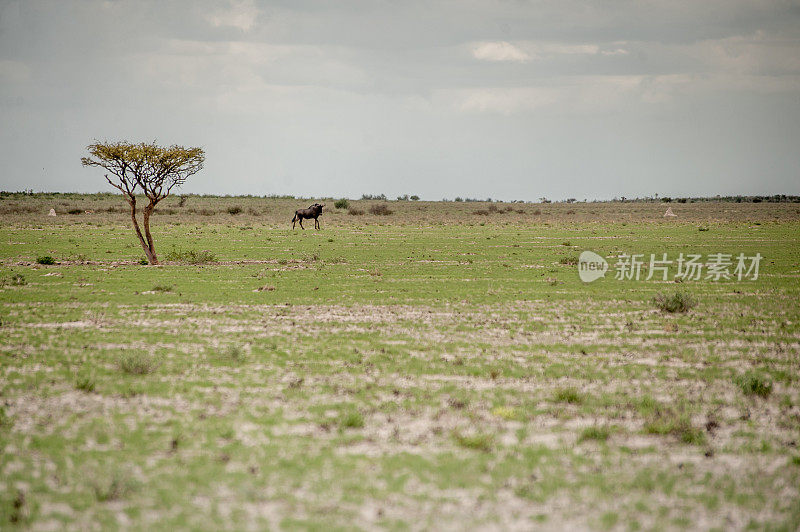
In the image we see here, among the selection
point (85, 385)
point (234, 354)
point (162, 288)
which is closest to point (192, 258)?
point (162, 288)

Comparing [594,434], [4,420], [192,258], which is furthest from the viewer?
[192,258]

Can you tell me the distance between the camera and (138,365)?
1118 centimetres

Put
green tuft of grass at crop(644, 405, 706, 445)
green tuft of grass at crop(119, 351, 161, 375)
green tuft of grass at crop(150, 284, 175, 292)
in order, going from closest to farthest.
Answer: green tuft of grass at crop(644, 405, 706, 445), green tuft of grass at crop(119, 351, 161, 375), green tuft of grass at crop(150, 284, 175, 292)

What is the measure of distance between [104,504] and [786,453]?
7754 millimetres

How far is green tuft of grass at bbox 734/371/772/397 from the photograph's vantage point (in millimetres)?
10078

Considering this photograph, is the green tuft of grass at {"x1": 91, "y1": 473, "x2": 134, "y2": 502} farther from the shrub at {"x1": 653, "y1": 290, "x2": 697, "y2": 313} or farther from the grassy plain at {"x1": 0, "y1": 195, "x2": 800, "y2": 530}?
the shrub at {"x1": 653, "y1": 290, "x2": 697, "y2": 313}

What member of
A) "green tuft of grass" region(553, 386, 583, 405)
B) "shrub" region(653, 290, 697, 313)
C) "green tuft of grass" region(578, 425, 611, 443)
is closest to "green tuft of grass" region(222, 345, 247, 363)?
"green tuft of grass" region(553, 386, 583, 405)

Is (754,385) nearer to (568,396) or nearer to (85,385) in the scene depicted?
(568,396)

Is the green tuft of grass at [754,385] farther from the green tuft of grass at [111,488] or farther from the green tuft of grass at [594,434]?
the green tuft of grass at [111,488]

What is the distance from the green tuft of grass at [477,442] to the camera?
25.7ft

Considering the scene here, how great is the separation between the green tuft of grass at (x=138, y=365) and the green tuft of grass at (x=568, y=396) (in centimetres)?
688

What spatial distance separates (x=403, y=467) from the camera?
729 cm

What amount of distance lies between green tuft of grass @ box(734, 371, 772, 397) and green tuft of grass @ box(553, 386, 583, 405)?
2740 mm

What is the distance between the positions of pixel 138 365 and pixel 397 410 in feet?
16.1
